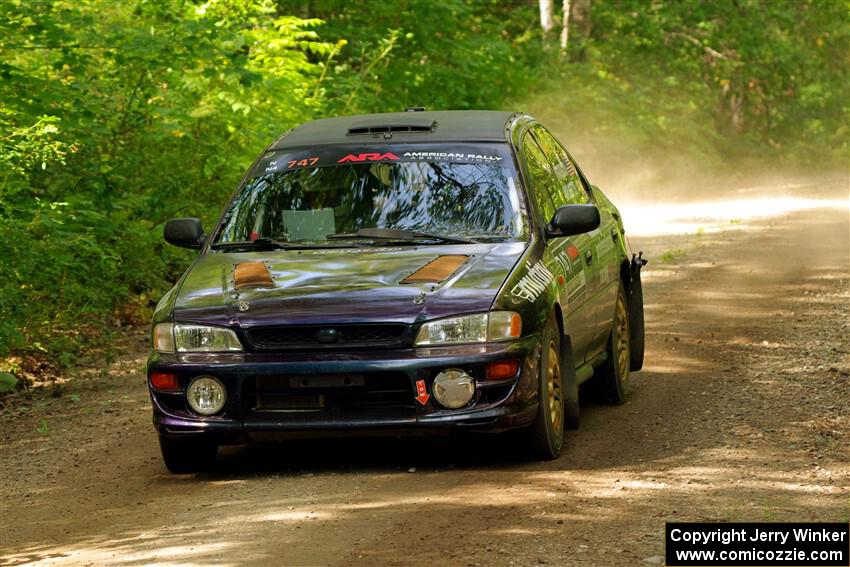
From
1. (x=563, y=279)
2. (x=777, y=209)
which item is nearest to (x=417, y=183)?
(x=563, y=279)

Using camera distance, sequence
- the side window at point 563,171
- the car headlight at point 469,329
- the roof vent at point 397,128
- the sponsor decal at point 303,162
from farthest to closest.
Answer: the side window at point 563,171, the roof vent at point 397,128, the sponsor decal at point 303,162, the car headlight at point 469,329

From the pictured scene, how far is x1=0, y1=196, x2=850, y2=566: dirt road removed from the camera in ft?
20.7

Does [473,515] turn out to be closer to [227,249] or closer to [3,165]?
[227,249]

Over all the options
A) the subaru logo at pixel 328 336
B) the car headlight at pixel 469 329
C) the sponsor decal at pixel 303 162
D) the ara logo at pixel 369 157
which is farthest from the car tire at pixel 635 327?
the subaru logo at pixel 328 336

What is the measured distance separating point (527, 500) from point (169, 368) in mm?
1960

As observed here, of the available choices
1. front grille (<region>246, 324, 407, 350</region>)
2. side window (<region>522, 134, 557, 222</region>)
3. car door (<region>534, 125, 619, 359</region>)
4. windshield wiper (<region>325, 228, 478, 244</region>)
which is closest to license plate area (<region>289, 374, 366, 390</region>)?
front grille (<region>246, 324, 407, 350</region>)

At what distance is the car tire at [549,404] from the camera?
7.76 m

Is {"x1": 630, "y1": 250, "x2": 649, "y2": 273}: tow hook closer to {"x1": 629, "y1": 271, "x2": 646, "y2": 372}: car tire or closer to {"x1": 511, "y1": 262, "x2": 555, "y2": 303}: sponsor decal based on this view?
{"x1": 629, "y1": 271, "x2": 646, "y2": 372}: car tire

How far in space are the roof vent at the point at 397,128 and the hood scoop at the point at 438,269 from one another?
1360 millimetres

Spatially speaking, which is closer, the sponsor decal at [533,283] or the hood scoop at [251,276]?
the sponsor decal at [533,283]

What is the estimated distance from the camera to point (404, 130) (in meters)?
9.16

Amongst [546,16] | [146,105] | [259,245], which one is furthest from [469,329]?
[546,16]

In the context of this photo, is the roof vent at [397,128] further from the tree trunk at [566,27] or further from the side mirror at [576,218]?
the tree trunk at [566,27]

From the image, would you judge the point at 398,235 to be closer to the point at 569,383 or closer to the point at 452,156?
the point at 452,156
